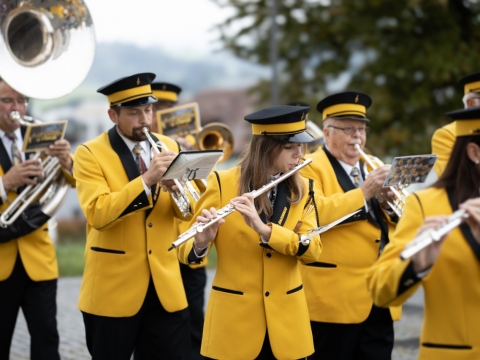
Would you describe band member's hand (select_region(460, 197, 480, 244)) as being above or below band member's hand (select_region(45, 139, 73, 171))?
below

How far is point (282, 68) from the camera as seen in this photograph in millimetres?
18484

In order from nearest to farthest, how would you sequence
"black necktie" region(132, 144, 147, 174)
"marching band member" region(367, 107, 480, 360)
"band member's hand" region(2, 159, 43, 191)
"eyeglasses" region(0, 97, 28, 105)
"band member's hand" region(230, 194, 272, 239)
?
"marching band member" region(367, 107, 480, 360)
"band member's hand" region(230, 194, 272, 239)
"black necktie" region(132, 144, 147, 174)
"band member's hand" region(2, 159, 43, 191)
"eyeglasses" region(0, 97, 28, 105)

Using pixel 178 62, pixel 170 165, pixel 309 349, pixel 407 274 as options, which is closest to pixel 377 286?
pixel 407 274

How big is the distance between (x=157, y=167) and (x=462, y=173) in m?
2.11

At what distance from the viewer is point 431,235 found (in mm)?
3141

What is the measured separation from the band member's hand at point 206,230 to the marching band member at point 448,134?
6.73ft

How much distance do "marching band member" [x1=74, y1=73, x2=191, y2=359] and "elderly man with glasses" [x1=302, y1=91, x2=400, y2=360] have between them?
917mm

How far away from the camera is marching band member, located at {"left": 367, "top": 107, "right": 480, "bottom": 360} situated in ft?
11.4

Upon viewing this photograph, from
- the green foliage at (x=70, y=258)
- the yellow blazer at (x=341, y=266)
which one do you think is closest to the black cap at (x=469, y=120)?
the yellow blazer at (x=341, y=266)

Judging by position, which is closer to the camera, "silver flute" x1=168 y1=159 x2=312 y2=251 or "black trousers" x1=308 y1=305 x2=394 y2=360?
"silver flute" x1=168 y1=159 x2=312 y2=251

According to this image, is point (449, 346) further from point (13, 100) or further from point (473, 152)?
point (13, 100)

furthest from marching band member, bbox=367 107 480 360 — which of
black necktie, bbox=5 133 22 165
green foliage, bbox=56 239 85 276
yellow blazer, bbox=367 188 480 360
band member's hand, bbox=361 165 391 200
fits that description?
green foliage, bbox=56 239 85 276

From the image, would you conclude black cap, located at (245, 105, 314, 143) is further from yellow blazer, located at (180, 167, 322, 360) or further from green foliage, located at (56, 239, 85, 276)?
green foliage, located at (56, 239, 85, 276)

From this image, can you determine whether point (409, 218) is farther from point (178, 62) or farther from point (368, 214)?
point (178, 62)
